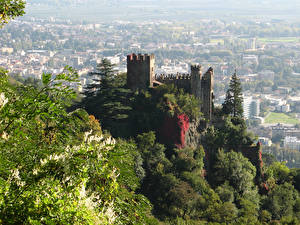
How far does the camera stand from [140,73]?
25.5m

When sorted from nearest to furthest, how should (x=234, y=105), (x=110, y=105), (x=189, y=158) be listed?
(x=189, y=158), (x=110, y=105), (x=234, y=105)

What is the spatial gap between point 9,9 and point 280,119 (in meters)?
Result: 104

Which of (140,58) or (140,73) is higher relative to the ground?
(140,58)

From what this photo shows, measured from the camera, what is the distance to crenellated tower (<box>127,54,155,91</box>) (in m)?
25.5

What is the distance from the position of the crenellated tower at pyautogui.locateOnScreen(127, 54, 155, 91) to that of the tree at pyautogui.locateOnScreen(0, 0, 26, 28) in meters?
18.4

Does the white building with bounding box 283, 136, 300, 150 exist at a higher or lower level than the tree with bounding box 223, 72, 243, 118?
lower

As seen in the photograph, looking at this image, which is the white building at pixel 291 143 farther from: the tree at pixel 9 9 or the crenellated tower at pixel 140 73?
the tree at pixel 9 9

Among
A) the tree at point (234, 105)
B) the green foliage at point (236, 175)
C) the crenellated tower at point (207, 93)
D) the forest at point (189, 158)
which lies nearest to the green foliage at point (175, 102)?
the forest at point (189, 158)

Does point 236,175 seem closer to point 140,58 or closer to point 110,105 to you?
point 110,105

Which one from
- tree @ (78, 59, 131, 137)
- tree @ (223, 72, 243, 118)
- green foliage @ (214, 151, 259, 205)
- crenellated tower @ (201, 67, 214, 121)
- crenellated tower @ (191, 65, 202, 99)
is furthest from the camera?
tree @ (223, 72, 243, 118)

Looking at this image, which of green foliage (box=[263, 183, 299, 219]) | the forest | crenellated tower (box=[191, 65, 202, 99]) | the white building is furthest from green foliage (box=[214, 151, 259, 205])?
the white building

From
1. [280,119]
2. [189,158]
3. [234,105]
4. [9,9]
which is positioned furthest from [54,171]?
[280,119]

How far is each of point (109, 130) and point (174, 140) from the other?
124 inches

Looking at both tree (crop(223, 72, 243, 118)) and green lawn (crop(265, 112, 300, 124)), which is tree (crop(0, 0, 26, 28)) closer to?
tree (crop(223, 72, 243, 118))
